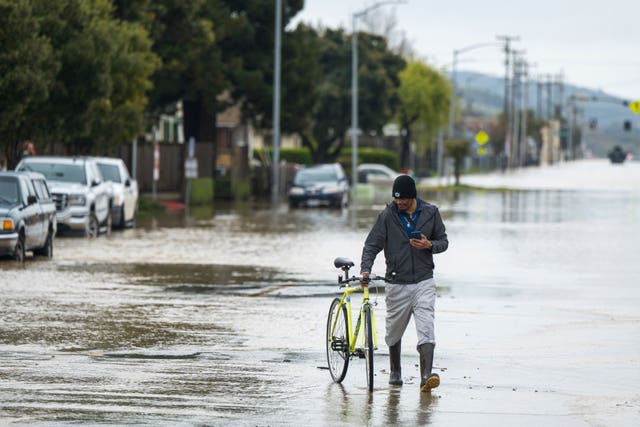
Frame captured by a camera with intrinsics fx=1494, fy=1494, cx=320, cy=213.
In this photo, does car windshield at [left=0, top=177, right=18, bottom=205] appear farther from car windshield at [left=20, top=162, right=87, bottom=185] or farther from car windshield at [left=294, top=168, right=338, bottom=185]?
car windshield at [left=294, top=168, right=338, bottom=185]

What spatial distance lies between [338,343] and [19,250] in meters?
13.9

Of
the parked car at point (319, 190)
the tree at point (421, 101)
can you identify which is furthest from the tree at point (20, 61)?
the tree at point (421, 101)

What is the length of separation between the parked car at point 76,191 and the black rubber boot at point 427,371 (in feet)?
69.9

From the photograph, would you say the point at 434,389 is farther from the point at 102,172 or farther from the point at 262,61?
the point at 262,61

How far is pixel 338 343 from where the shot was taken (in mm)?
12227

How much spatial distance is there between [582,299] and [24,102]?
17931 millimetres

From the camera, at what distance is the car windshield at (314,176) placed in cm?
5416

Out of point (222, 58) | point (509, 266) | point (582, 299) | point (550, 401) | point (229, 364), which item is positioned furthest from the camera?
point (222, 58)

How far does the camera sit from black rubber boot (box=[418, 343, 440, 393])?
38.5ft

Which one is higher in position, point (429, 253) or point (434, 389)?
point (429, 253)

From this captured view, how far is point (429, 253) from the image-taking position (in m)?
12.2

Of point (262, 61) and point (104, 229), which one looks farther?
point (262, 61)

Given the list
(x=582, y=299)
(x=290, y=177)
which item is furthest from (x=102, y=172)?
(x=290, y=177)

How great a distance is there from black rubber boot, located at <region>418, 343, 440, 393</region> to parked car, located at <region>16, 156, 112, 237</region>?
69.9 ft
